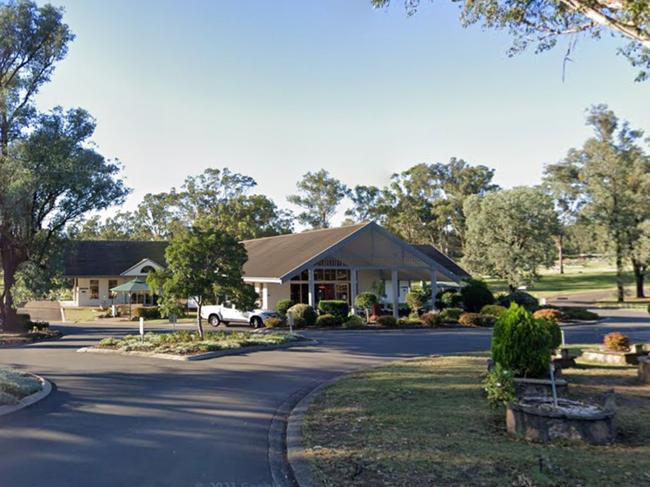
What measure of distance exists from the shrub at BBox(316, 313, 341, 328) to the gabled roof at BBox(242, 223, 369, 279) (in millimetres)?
3352

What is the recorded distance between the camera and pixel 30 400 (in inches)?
400

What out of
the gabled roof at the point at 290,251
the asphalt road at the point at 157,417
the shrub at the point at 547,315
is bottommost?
the asphalt road at the point at 157,417

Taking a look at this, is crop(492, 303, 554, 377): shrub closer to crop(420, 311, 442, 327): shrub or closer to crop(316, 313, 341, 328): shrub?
crop(316, 313, 341, 328): shrub

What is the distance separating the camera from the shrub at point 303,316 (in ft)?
89.2

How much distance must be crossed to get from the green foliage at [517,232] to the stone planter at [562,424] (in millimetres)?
38176

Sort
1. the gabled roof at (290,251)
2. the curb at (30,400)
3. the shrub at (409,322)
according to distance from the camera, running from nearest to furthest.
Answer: the curb at (30,400), the shrub at (409,322), the gabled roof at (290,251)

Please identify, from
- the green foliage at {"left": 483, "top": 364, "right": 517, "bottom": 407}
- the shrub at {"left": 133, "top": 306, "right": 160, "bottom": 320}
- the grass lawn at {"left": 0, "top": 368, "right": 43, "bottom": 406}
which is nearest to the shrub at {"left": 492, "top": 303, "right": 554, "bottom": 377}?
the green foliage at {"left": 483, "top": 364, "right": 517, "bottom": 407}

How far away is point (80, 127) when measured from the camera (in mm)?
27266

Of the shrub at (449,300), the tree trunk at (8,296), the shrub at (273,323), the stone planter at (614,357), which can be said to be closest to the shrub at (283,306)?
the shrub at (273,323)

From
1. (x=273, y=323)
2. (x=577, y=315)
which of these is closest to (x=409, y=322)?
(x=273, y=323)

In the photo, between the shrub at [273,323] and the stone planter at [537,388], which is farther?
the shrub at [273,323]

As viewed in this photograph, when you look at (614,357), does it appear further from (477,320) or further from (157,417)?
(477,320)

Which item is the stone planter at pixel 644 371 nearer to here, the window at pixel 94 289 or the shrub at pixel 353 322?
the shrub at pixel 353 322

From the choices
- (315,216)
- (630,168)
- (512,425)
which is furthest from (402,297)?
(315,216)
